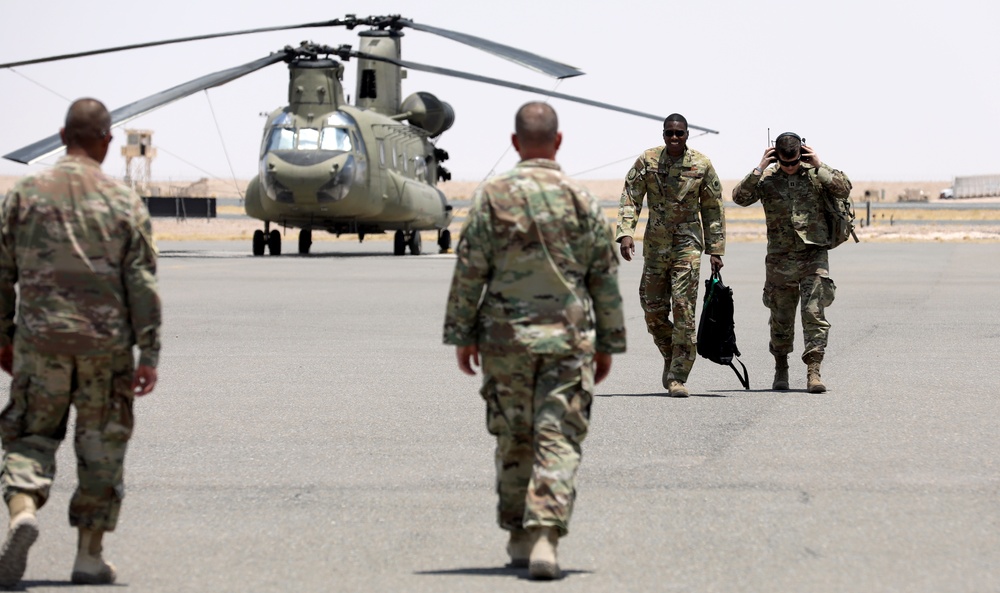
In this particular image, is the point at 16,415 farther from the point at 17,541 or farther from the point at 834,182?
the point at 834,182

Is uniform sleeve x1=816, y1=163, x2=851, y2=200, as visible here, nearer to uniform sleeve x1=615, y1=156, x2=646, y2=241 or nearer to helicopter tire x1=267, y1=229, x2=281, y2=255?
uniform sleeve x1=615, y1=156, x2=646, y2=241

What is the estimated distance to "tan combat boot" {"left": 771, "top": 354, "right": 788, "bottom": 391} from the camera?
11445 millimetres

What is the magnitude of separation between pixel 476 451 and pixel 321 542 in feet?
7.82

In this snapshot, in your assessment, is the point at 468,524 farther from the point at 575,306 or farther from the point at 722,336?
the point at 722,336

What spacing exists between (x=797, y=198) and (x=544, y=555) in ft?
21.0

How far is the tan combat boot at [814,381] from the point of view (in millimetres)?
11141

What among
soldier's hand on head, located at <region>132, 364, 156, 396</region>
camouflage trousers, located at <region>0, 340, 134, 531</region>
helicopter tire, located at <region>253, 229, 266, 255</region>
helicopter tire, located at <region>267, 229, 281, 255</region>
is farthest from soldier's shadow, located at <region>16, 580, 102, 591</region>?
helicopter tire, located at <region>267, 229, 281, 255</region>

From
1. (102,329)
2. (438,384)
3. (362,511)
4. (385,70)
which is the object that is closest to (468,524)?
(362,511)

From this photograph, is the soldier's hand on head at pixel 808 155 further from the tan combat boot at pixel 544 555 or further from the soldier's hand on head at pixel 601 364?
the tan combat boot at pixel 544 555

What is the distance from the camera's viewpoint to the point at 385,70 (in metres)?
36.9

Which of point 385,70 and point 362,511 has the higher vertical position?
point 385,70

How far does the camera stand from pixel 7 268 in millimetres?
5418

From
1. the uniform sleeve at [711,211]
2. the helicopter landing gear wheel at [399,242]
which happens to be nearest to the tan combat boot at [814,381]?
the uniform sleeve at [711,211]

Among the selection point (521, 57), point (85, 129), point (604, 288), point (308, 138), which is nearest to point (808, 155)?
point (604, 288)
